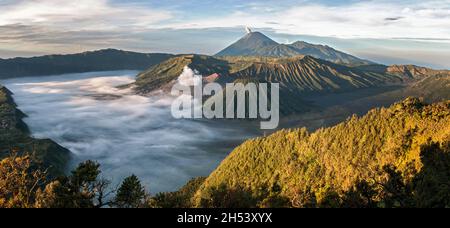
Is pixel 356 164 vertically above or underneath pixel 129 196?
underneath

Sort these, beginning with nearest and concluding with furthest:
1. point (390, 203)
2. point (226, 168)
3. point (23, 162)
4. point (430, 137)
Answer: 1. point (23, 162)
2. point (390, 203)
3. point (430, 137)
4. point (226, 168)

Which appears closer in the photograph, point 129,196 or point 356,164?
point 129,196

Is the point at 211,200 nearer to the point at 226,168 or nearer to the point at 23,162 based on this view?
the point at 23,162

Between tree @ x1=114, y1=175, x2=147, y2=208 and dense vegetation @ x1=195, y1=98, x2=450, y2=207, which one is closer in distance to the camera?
dense vegetation @ x1=195, y1=98, x2=450, y2=207

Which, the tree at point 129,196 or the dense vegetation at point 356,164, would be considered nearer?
the dense vegetation at point 356,164

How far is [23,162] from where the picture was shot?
39.7 metres

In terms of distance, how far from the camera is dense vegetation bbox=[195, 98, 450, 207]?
46562mm

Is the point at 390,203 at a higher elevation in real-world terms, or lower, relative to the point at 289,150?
higher

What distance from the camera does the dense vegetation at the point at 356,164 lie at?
153 ft

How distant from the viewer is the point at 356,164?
93562mm
